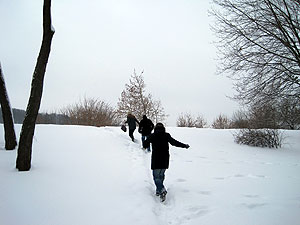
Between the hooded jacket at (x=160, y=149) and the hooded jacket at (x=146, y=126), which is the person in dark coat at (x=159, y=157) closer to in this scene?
the hooded jacket at (x=160, y=149)

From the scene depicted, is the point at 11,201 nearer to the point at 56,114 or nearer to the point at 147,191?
the point at 147,191

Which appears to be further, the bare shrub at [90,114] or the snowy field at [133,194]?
the bare shrub at [90,114]

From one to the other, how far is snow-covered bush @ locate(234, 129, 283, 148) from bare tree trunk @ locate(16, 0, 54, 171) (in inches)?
457

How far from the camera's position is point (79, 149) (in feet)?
21.8

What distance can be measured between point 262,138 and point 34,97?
39.9 ft

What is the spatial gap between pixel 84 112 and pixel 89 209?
24.4m

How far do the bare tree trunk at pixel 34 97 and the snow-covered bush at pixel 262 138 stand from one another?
38.0 feet

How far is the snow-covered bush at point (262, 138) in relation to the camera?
34.4ft

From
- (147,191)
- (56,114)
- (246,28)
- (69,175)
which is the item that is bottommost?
(147,191)

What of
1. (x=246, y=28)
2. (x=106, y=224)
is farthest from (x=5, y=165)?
(x=246, y=28)

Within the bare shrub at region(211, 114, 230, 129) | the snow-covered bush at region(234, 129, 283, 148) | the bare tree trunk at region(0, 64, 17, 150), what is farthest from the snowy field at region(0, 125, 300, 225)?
the bare shrub at region(211, 114, 230, 129)

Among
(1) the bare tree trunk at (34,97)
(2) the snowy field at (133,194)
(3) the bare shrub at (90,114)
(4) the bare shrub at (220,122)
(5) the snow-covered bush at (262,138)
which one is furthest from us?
(4) the bare shrub at (220,122)

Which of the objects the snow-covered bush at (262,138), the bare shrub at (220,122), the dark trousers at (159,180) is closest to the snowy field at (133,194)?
the dark trousers at (159,180)

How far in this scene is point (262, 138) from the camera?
34.8ft
